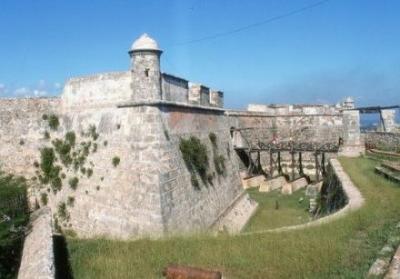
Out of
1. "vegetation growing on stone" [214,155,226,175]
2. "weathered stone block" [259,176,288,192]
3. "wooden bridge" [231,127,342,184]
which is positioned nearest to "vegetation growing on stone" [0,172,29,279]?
"vegetation growing on stone" [214,155,226,175]

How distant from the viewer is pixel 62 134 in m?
14.7

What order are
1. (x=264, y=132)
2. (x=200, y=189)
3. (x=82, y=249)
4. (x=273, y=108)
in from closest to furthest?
(x=82, y=249) → (x=200, y=189) → (x=264, y=132) → (x=273, y=108)

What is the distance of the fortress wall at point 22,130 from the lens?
15055 mm

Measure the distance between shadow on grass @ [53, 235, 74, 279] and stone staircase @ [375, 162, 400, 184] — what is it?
9084 mm

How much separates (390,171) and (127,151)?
27.1ft

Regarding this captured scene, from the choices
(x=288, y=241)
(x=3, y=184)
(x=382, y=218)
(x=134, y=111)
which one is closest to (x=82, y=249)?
(x=3, y=184)

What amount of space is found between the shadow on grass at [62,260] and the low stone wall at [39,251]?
71 cm

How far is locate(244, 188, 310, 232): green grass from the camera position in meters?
17.1

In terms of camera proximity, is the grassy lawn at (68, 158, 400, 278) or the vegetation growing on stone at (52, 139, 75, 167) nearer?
the grassy lawn at (68, 158, 400, 278)

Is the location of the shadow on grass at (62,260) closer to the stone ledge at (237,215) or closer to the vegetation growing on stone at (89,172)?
the vegetation growing on stone at (89,172)

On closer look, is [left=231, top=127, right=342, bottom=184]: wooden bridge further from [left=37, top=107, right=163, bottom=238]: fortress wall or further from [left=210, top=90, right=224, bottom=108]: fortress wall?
[left=37, top=107, right=163, bottom=238]: fortress wall

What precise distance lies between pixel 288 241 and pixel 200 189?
24.3 feet

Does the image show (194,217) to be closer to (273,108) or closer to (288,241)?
(288,241)

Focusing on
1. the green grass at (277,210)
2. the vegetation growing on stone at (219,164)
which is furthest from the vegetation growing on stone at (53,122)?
the green grass at (277,210)
